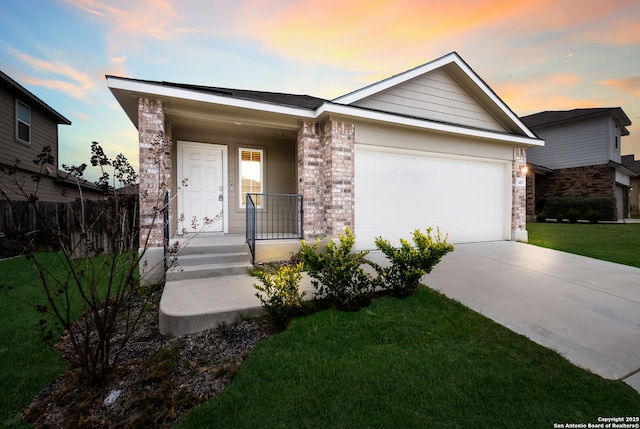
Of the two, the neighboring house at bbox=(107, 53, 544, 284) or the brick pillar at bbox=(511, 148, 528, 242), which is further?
the brick pillar at bbox=(511, 148, 528, 242)

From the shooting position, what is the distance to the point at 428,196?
7.07m

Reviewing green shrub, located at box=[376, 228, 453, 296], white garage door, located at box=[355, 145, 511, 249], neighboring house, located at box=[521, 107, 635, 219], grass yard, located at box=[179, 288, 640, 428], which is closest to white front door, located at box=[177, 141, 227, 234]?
white garage door, located at box=[355, 145, 511, 249]

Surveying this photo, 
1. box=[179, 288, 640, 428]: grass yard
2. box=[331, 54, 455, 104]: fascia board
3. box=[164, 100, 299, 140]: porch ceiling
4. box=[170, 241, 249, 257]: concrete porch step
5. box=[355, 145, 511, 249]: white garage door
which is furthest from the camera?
box=[355, 145, 511, 249]: white garage door

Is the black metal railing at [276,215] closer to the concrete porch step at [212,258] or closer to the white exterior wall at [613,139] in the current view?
the concrete porch step at [212,258]

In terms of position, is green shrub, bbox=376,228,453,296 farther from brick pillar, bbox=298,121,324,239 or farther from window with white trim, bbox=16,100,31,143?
window with white trim, bbox=16,100,31,143

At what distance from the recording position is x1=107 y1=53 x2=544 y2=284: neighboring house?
5500 millimetres

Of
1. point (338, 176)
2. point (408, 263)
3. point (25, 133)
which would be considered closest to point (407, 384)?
point (408, 263)

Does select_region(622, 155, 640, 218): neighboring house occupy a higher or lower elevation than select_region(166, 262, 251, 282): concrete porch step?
higher

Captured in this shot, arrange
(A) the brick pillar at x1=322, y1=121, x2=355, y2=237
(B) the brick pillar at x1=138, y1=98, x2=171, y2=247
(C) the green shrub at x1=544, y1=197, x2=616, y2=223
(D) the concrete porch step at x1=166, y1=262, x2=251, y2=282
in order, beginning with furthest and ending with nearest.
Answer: (C) the green shrub at x1=544, y1=197, x2=616, y2=223 < (A) the brick pillar at x1=322, y1=121, x2=355, y2=237 < (B) the brick pillar at x1=138, y1=98, x2=171, y2=247 < (D) the concrete porch step at x1=166, y1=262, x2=251, y2=282

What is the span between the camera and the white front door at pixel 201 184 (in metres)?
6.45

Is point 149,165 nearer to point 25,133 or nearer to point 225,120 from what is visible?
point 225,120

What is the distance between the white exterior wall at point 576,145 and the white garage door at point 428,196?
467 inches

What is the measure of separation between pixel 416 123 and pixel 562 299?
4.40m

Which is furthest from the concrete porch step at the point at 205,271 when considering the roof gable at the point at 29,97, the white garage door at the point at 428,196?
the roof gable at the point at 29,97
